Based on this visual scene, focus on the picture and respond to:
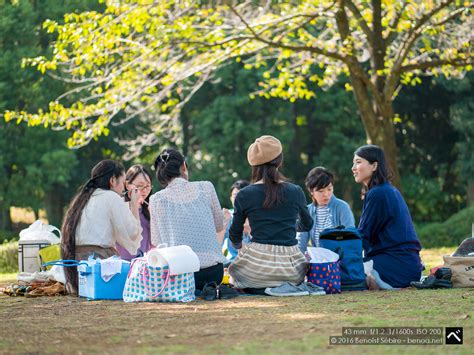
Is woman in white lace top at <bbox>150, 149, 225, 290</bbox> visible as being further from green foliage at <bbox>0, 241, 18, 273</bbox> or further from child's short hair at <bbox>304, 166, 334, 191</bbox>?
green foliage at <bbox>0, 241, 18, 273</bbox>

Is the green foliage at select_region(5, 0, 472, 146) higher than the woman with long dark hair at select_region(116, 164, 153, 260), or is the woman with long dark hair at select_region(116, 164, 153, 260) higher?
the green foliage at select_region(5, 0, 472, 146)

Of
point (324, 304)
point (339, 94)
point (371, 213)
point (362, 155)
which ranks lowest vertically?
point (324, 304)

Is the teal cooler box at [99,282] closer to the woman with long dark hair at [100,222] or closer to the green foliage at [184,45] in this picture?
the woman with long dark hair at [100,222]

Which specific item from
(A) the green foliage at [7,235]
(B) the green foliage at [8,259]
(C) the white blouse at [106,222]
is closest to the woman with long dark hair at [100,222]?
(C) the white blouse at [106,222]

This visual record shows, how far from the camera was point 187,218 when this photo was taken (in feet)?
27.6

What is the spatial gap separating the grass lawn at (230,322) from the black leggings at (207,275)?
1.79 feet

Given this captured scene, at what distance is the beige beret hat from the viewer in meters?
8.23

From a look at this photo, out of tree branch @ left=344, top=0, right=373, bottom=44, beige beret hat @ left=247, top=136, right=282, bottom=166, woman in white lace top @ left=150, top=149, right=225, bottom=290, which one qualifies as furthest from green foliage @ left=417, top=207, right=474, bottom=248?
beige beret hat @ left=247, top=136, right=282, bottom=166

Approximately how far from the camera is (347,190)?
31266 mm

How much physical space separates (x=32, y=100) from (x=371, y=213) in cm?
1946

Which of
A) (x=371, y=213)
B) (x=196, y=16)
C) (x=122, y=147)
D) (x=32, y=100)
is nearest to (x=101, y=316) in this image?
(x=371, y=213)

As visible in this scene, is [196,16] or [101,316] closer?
[101,316]

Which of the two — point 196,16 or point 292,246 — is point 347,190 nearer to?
point 196,16

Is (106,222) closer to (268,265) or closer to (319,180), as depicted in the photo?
(268,265)
